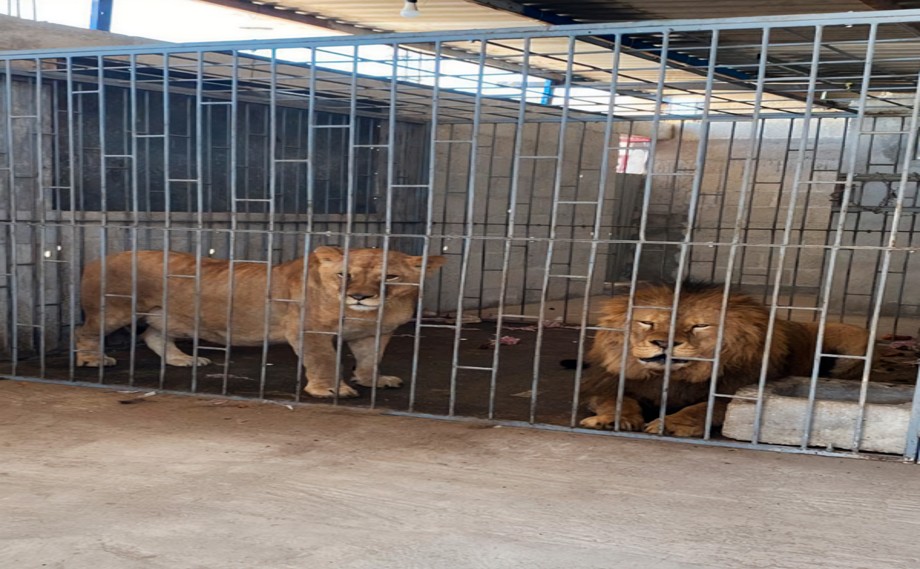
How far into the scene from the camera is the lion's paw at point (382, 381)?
251 inches

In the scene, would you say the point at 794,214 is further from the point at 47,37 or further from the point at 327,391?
the point at 47,37

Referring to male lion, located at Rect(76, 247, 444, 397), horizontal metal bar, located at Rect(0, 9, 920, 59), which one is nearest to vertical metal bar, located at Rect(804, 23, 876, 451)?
horizontal metal bar, located at Rect(0, 9, 920, 59)

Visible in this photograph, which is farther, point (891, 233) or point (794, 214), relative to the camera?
point (794, 214)

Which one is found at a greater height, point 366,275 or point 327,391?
point 366,275

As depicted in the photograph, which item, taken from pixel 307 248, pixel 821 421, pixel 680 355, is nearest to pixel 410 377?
pixel 307 248

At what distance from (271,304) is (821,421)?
404 cm

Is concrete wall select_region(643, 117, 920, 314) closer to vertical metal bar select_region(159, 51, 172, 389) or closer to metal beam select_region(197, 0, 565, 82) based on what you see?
metal beam select_region(197, 0, 565, 82)

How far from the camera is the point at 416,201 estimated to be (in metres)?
10.8

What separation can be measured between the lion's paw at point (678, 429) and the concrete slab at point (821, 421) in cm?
17

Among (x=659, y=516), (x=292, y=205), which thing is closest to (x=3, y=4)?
(x=292, y=205)

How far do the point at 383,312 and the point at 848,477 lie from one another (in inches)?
125

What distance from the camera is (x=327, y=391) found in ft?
19.7

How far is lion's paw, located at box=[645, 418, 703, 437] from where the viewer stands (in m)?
4.97

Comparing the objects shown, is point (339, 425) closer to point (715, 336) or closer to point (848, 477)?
point (715, 336)
